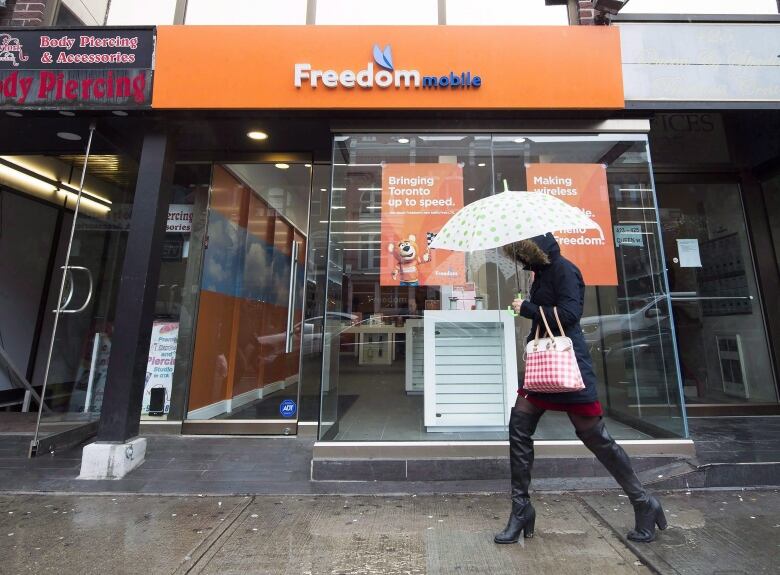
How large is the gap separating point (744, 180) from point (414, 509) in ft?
21.7

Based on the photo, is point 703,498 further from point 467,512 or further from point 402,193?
point 402,193

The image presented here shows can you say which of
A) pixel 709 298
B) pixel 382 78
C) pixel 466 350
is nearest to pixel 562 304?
pixel 466 350

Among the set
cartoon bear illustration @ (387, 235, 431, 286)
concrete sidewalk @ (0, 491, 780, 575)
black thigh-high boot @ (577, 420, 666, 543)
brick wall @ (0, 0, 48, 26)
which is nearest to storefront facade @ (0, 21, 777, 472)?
cartoon bear illustration @ (387, 235, 431, 286)

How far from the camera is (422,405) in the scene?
448 centimetres

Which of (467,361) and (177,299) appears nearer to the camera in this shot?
(467,361)

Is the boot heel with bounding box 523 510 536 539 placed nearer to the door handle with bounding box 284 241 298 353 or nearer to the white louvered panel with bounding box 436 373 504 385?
the white louvered panel with bounding box 436 373 504 385

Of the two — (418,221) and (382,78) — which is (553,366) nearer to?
(418,221)

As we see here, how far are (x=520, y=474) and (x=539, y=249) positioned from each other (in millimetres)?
1426

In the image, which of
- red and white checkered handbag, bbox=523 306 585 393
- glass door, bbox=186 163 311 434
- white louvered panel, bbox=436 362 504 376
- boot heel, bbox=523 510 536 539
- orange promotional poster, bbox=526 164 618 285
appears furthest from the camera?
glass door, bbox=186 163 311 434

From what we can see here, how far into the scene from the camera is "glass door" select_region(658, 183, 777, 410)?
565cm

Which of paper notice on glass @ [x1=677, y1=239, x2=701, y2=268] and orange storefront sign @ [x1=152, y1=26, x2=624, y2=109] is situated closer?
orange storefront sign @ [x1=152, y1=26, x2=624, y2=109]

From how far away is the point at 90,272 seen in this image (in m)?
5.01

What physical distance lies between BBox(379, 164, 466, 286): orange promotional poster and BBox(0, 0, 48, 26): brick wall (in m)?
4.39

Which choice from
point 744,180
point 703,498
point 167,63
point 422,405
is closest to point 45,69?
point 167,63
